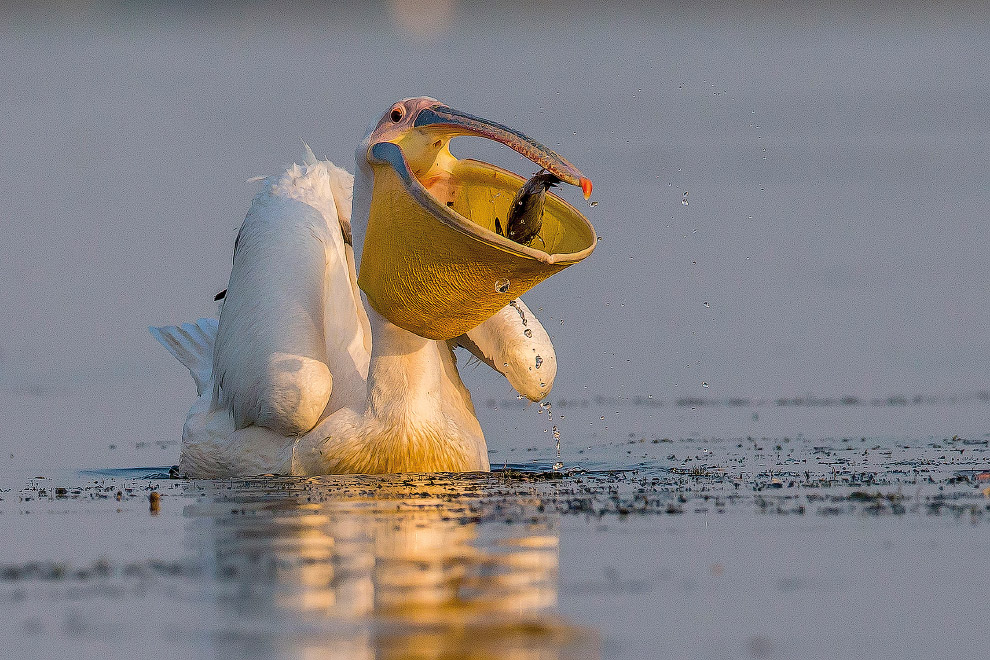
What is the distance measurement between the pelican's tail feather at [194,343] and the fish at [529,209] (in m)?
3.43

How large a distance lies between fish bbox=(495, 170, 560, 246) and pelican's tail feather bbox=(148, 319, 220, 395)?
11.3ft

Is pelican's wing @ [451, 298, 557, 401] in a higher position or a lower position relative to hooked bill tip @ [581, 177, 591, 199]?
lower

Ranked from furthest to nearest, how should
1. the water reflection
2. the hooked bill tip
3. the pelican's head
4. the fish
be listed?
the fish → the pelican's head → the hooked bill tip → the water reflection

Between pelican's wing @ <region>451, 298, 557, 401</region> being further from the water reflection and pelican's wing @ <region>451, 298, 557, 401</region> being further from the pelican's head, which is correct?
the water reflection

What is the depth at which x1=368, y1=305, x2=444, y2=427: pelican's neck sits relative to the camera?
920cm

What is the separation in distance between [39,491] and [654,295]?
8.93m

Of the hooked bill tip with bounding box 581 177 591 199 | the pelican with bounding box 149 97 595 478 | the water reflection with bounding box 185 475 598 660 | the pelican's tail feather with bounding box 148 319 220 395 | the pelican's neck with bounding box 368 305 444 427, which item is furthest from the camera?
the pelican's tail feather with bounding box 148 319 220 395

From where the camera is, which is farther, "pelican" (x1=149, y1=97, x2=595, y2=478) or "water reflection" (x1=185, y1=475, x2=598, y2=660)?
"pelican" (x1=149, y1=97, x2=595, y2=478)

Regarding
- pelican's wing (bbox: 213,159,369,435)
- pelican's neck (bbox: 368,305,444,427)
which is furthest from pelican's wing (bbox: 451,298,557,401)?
pelican's neck (bbox: 368,305,444,427)

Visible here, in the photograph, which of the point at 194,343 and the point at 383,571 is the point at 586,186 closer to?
the point at 383,571

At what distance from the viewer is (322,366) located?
9422mm

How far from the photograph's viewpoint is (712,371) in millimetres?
14703

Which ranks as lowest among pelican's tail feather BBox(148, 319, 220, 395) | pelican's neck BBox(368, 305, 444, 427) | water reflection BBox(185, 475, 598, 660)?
water reflection BBox(185, 475, 598, 660)

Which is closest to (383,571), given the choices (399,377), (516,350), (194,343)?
(399,377)
